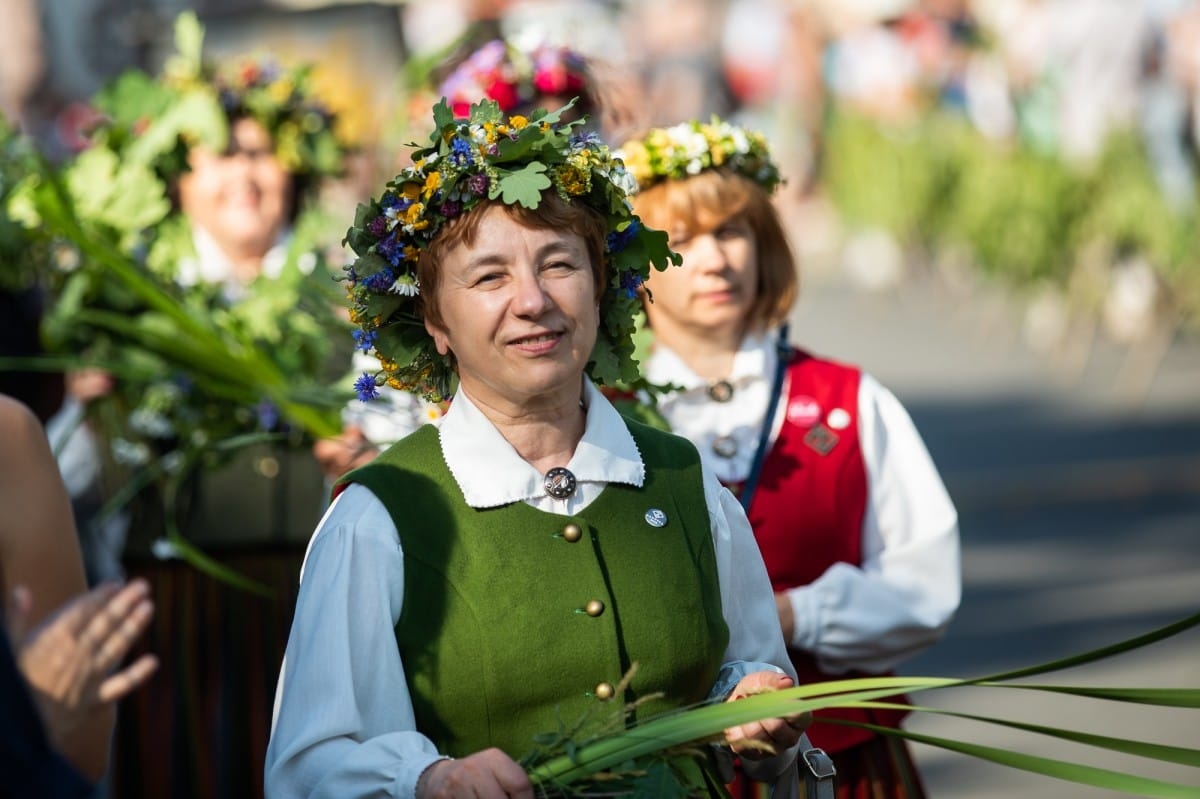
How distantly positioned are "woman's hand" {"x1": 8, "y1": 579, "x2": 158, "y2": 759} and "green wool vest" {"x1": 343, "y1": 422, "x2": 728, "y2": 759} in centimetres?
54

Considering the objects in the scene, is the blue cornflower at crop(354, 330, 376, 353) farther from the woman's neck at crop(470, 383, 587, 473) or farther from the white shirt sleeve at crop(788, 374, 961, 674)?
the white shirt sleeve at crop(788, 374, 961, 674)

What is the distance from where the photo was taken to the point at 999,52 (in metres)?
20.3

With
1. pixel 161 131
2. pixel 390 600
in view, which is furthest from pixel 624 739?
pixel 161 131

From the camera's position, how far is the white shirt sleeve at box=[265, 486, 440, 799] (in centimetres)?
266

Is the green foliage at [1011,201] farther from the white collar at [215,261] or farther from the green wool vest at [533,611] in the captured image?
the green wool vest at [533,611]

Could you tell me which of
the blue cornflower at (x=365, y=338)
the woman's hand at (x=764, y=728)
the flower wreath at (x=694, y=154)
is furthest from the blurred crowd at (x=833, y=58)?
the woman's hand at (x=764, y=728)

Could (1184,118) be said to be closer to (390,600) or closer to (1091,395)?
(1091,395)

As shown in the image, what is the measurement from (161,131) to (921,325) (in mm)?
11917

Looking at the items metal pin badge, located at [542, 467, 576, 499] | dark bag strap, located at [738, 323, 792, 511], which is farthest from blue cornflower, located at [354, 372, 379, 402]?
dark bag strap, located at [738, 323, 792, 511]

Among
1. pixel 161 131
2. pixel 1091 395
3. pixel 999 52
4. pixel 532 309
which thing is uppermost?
pixel 999 52

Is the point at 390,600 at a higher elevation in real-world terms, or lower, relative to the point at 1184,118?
lower

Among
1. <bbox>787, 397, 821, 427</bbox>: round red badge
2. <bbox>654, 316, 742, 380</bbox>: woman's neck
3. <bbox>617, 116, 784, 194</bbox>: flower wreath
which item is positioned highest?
<bbox>617, 116, 784, 194</bbox>: flower wreath

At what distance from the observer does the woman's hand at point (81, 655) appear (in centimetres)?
225

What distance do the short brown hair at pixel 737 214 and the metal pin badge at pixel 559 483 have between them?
1.20 m
